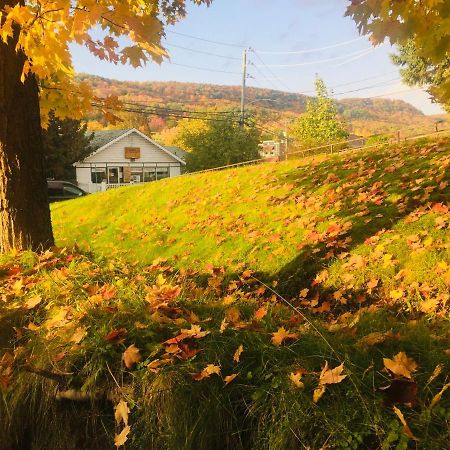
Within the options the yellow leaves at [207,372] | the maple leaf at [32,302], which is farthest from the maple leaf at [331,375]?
the maple leaf at [32,302]

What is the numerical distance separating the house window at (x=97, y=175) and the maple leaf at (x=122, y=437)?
143 ft

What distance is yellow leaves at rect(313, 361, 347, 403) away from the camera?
6.39 feet

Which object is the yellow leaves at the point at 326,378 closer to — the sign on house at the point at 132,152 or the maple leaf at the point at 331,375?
the maple leaf at the point at 331,375

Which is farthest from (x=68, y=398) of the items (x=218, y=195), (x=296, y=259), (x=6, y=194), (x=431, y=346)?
(x=218, y=195)

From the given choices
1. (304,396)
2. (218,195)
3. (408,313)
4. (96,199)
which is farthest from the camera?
(96,199)

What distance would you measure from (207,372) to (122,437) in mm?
460

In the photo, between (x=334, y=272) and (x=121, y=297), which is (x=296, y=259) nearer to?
(x=334, y=272)

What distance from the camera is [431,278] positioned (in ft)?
16.1

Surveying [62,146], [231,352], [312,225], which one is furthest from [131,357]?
[62,146]

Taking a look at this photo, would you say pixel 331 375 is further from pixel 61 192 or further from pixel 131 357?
pixel 61 192

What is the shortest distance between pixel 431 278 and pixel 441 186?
2210 millimetres

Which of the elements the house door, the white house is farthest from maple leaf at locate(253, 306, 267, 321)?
the house door

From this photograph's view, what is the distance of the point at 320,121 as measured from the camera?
2089 inches

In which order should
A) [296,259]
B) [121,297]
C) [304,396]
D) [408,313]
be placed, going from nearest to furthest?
[304,396] → [121,297] → [408,313] → [296,259]
